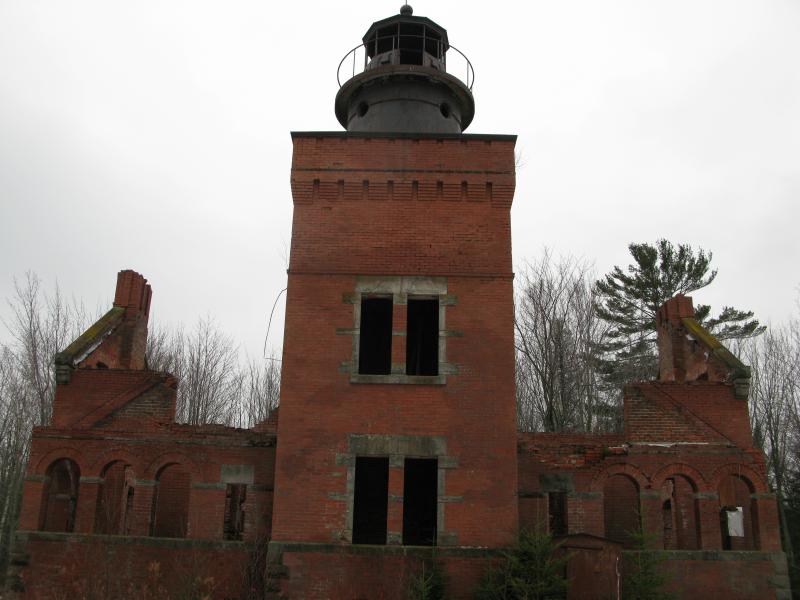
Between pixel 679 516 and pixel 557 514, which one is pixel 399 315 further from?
pixel 679 516

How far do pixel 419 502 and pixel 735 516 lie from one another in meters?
7.55

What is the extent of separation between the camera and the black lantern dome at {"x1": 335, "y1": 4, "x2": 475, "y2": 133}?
1605 cm

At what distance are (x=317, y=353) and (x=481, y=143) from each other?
5.22m

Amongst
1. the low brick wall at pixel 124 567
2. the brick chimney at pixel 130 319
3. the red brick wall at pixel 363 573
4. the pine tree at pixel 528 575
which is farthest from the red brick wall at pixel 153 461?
the pine tree at pixel 528 575

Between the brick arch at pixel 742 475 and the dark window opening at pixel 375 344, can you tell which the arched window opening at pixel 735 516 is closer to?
the brick arch at pixel 742 475

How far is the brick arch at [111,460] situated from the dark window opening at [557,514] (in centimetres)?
834

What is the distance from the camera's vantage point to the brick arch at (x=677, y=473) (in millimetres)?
14422

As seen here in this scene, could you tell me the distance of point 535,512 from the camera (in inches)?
565

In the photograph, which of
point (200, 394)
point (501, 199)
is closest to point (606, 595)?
point (501, 199)

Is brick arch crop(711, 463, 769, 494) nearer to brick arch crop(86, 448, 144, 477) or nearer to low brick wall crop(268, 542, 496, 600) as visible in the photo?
low brick wall crop(268, 542, 496, 600)

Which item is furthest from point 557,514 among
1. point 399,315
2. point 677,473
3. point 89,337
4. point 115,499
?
point 89,337

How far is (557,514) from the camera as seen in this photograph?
16438 mm

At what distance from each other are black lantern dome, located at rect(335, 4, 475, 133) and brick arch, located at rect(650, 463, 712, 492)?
8.47 meters

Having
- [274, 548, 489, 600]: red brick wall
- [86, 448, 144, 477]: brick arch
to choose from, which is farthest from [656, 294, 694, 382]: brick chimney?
[86, 448, 144, 477]: brick arch
